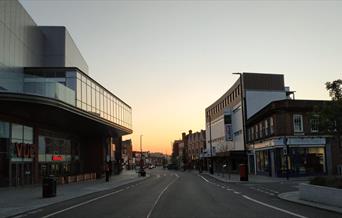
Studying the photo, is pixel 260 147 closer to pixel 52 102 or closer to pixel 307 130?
pixel 307 130

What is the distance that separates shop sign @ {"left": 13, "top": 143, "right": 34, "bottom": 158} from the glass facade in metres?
5.39

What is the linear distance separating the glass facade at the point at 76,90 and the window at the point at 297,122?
2123 cm

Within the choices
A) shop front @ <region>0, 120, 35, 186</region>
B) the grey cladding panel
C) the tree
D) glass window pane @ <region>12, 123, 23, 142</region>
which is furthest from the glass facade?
the tree

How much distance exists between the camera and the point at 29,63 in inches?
1988

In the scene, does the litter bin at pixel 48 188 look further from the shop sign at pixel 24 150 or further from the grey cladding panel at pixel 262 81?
the grey cladding panel at pixel 262 81

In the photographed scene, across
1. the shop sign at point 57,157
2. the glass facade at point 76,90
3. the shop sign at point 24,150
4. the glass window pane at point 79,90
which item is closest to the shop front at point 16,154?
the shop sign at point 24,150

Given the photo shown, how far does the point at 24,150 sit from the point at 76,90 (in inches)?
322

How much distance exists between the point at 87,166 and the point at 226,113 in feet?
76.7

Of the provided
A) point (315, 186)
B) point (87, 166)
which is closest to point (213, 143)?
point (87, 166)

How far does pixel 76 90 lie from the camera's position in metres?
45.1

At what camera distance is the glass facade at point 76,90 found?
117 ft

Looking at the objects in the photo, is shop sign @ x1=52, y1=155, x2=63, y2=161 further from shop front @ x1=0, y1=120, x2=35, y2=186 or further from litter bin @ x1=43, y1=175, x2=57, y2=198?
litter bin @ x1=43, y1=175, x2=57, y2=198

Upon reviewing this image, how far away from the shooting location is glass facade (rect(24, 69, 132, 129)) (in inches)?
1401

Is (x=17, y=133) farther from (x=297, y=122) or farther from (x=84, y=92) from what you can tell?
(x=297, y=122)
